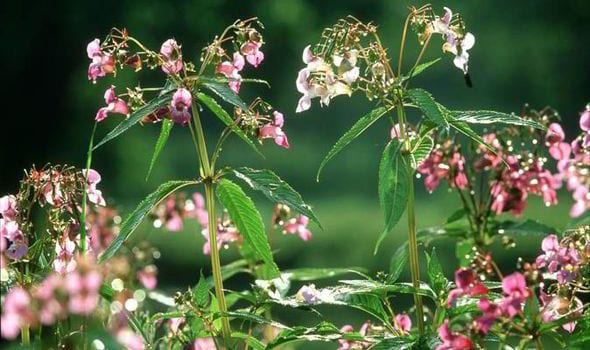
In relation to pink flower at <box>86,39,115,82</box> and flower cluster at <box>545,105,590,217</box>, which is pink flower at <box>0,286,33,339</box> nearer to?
pink flower at <box>86,39,115,82</box>

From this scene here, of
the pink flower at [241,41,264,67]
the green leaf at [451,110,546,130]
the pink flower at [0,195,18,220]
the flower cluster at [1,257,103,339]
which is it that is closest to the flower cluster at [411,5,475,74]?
the green leaf at [451,110,546,130]

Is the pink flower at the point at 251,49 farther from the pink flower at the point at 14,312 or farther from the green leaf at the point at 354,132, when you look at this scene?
the pink flower at the point at 14,312

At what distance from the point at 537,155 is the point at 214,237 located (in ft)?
3.11

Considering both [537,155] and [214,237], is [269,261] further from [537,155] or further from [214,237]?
[537,155]

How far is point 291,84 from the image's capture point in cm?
1127

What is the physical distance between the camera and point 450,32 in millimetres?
A: 1690

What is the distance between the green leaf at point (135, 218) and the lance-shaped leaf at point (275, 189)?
0.09 meters

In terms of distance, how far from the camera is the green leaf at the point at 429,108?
1487mm

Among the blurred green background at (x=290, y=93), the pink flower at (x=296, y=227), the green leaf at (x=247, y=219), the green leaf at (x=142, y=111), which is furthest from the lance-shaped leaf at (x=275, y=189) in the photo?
the blurred green background at (x=290, y=93)

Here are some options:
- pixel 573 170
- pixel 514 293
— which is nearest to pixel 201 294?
pixel 514 293

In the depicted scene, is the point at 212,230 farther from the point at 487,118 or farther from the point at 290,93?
the point at 290,93

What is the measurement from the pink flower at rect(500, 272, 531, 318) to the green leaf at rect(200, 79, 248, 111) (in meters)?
0.41

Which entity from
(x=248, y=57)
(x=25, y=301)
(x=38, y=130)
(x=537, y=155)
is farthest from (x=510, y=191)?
(x=38, y=130)

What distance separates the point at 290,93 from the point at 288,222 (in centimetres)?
878
